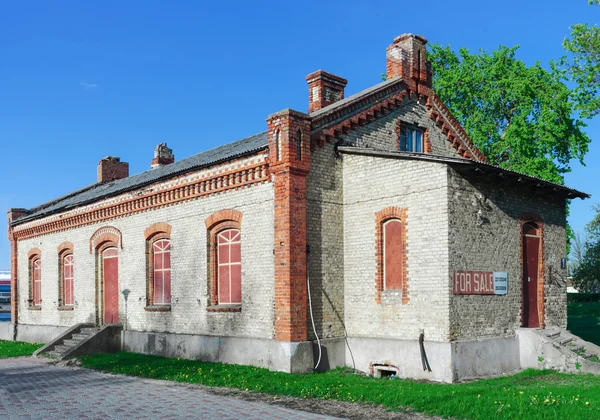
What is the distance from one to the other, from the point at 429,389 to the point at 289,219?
4.63 m

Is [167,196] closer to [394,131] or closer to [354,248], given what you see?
[354,248]

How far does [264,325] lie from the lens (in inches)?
533

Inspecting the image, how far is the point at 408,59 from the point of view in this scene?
17.2 m

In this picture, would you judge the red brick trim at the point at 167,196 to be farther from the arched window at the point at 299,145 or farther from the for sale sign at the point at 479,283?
the for sale sign at the point at 479,283

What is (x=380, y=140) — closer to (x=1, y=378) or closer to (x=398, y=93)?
(x=398, y=93)

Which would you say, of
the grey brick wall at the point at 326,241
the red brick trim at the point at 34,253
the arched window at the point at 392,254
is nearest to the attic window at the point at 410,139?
the grey brick wall at the point at 326,241

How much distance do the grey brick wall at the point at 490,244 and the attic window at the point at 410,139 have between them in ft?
12.1

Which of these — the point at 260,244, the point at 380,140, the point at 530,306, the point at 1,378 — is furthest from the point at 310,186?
the point at 1,378

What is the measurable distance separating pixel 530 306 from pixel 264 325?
6.74m

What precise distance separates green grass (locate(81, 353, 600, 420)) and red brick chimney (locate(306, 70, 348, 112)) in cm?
809

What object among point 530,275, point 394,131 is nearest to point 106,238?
point 394,131

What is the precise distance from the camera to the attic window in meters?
16.6

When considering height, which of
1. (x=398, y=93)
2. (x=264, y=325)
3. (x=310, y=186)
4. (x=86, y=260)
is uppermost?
(x=398, y=93)

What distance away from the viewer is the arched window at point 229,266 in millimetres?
14648
